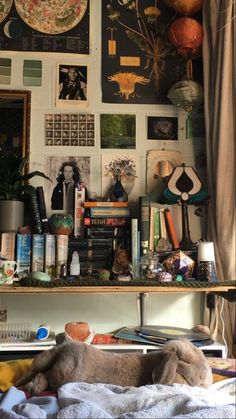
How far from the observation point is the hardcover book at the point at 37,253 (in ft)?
6.63

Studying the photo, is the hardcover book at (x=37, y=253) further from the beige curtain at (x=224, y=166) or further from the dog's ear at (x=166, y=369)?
the dog's ear at (x=166, y=369)

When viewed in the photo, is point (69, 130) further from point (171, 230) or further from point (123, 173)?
point (171, 230)

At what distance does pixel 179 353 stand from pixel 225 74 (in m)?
1.42

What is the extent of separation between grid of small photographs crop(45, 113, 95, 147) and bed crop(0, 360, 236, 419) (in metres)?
1.45

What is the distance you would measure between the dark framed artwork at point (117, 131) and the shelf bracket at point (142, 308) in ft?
2.44

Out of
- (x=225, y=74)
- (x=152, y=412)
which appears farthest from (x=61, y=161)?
(x=152, y=412)

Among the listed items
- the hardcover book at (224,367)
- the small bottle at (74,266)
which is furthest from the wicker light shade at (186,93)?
the hardcover book at (224,367)

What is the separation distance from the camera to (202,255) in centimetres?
197

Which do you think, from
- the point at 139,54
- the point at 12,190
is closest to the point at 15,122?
the point at 12,190

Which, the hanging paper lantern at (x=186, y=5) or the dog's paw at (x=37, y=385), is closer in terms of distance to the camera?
the dog's paw at (x=37, y=385)

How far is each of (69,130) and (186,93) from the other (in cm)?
60

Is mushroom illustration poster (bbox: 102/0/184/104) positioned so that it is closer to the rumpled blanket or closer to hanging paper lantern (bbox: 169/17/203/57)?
hanging paper lantern (bbox: 169/17/203/57)

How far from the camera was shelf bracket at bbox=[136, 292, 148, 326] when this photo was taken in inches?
82.3

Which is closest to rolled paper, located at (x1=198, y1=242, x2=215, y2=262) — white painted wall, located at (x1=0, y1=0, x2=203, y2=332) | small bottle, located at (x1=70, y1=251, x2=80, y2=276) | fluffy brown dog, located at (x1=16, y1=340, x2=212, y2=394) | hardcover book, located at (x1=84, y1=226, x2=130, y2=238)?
white painted wall, located at (x1=0, y1=0, x2=203, y2=332)
